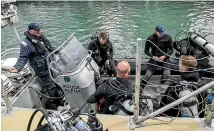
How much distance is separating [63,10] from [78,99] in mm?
13694

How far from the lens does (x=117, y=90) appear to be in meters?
2.94

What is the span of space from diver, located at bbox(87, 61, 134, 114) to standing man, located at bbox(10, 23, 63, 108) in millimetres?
1215

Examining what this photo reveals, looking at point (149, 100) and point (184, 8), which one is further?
point (184, 8)

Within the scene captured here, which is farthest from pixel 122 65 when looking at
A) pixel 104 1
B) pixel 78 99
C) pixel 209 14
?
pixel 104 1

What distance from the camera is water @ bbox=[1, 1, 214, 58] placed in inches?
465

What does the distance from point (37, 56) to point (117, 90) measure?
156 centimetres

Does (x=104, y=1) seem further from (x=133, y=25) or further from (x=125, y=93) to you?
(x=125, y=93)

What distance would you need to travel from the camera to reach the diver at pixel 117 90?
2904 mm

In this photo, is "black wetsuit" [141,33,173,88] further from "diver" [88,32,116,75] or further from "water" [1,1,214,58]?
"water" [1,1,214,58]

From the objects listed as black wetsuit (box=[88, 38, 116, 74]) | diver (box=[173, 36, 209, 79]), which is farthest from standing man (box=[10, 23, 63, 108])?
diver (box=[173, 36, 209, 79])

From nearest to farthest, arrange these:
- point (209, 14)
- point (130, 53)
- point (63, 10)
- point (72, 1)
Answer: point (130, 53), point (209, 14), point (63, 10), point (72, 1)

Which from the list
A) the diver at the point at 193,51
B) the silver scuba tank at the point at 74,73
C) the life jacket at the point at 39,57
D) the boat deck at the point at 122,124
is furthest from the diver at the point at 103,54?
the boat deck at the point at 122,124

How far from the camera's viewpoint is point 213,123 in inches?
107

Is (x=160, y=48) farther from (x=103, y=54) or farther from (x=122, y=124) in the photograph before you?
(x=122, y=124)
